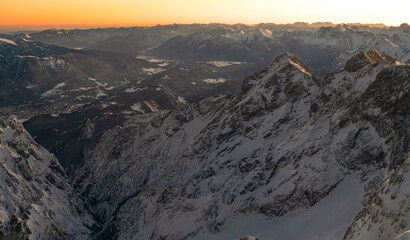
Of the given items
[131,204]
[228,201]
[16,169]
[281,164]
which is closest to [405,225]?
[281,164]

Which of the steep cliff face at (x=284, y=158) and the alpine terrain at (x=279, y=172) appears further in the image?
the steep cliff face at (x=284, y=158)

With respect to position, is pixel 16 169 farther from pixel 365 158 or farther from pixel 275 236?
pixel 365 158

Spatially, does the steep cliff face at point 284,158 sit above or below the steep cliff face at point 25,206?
above

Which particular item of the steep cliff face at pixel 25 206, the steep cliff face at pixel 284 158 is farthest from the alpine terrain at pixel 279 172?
the steep cliff face at pixel 25 206

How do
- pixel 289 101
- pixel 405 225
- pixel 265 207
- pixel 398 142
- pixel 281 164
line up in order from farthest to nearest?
pixel 289 101 < pixel 281 164 < pixel 265 207 < pixel 398 142 < pixel 405 225

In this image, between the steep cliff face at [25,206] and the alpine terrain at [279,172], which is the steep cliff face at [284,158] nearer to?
the alpine terrain at [279,172]

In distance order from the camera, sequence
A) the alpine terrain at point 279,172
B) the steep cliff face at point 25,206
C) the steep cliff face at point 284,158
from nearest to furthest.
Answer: the alpine terrain at point 279,172
the steep cliff face at point 284,158
the steep cliff face at point 25,206

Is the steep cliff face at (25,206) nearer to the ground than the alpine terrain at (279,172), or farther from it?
nearer to the ground

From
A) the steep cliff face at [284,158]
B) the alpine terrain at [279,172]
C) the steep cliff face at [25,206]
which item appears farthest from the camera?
the steep cliff face at [25,206]
